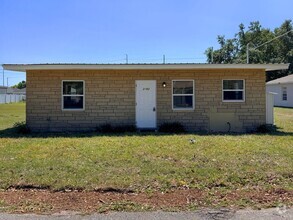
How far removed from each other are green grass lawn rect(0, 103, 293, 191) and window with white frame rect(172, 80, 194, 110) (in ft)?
10.3

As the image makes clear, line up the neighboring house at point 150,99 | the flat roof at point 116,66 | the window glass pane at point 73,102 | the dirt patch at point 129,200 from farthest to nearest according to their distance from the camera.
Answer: the window glass pane at point 73,102, the neighboring house at point 150,99, the flat roof at point 116,66, the dirt patch at point 129,200

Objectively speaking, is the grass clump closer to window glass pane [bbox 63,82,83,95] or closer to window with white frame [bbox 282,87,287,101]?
window glass pane [bbox 63,82,83,95]

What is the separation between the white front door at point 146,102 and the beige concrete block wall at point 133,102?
0.18 meters

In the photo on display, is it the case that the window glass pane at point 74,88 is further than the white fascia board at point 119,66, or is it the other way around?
the window glass pane at point 74,88

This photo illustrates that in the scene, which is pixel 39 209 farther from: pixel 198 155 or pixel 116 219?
pixel 198 155

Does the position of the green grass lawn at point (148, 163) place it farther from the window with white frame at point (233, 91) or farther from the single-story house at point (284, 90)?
the single-story house at point (284, 90)

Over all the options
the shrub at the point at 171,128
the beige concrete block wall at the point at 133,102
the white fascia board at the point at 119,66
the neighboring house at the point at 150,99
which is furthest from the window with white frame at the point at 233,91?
the shrub at the point at 171,128

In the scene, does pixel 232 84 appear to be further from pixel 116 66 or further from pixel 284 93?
pixel 284 93

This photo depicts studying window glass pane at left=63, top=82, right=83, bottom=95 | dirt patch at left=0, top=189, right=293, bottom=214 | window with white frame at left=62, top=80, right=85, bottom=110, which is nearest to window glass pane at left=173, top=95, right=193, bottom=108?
window with white frame at left=62, top=80, right=85, bottom=110

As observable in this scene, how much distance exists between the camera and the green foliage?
51219mm

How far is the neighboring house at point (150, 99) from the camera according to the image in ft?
47.3

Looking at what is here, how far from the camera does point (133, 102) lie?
14.5 m

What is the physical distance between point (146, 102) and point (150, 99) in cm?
21

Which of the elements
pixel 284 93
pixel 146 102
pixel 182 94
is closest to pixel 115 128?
pixel 146 102
